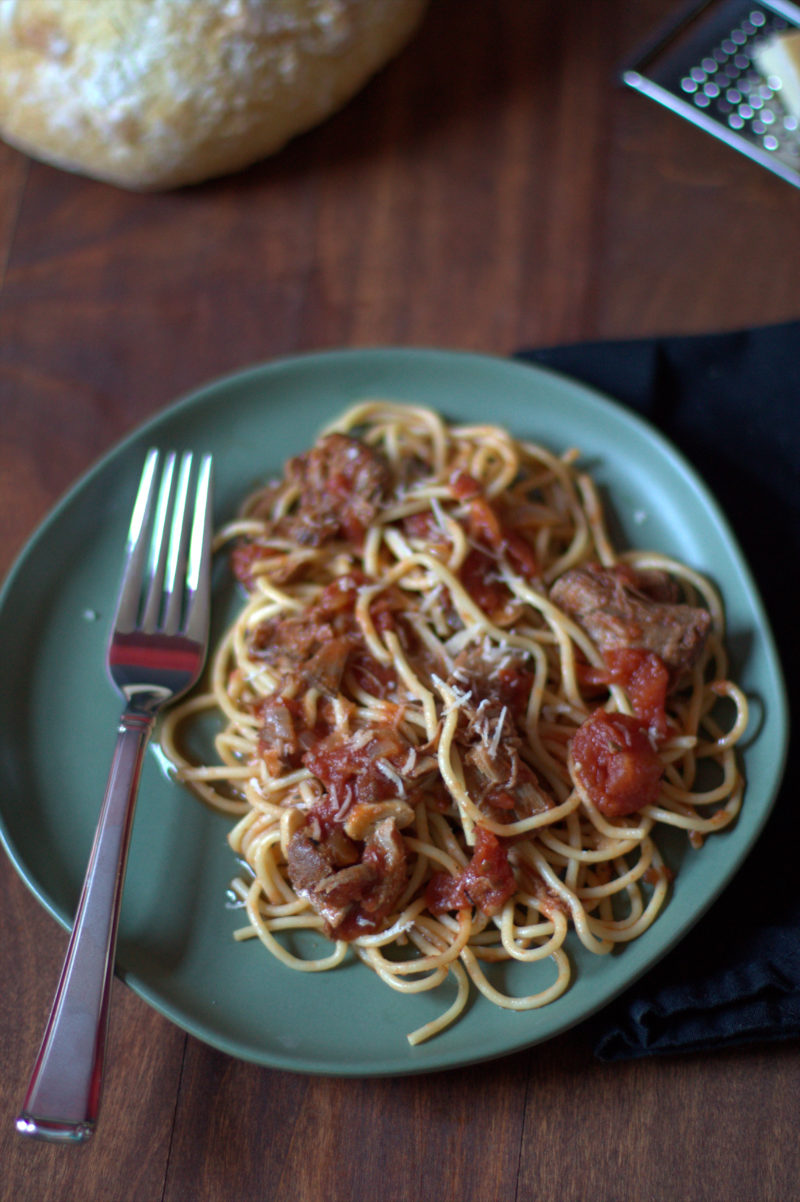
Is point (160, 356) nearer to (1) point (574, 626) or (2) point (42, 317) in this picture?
(2) point (42, 317)

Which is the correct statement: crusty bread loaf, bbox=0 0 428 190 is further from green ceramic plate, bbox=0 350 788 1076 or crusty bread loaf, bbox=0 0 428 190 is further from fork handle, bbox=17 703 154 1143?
fork handle, bbox=17 703 154 1143

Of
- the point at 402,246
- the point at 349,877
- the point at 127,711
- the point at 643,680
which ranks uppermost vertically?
the point at 402,246

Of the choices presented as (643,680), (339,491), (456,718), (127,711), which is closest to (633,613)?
(643,680)

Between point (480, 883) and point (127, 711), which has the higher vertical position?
point (127, 711)

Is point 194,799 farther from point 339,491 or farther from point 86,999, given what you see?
point 339,491

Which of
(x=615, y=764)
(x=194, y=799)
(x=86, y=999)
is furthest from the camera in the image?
(x=194, y=799)
